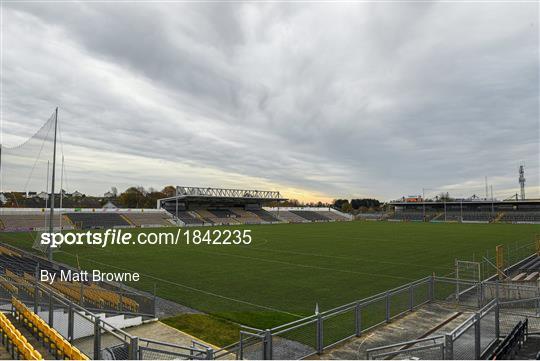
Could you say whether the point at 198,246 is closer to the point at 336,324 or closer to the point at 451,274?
the point at 451,274

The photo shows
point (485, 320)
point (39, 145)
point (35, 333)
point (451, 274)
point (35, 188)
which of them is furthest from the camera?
point (35, 188)

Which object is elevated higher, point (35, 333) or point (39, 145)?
point (39, 145)

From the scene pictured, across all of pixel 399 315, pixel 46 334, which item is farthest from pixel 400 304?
pixel 46 334

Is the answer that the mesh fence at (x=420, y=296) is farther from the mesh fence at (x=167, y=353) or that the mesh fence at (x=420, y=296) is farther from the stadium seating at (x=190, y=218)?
the stadium seating at (x=190, y=218)

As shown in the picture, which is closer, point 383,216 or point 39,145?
point 39,145

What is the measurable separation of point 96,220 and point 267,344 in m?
64.9

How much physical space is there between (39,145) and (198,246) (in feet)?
60.2

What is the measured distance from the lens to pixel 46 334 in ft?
33.9

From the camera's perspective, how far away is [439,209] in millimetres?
115812

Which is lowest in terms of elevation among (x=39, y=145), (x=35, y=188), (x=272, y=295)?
(x=272, y=295)

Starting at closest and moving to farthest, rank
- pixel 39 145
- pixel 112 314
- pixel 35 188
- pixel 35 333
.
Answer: pixel 35 333, pixel 112 314, pixel 39 145, pixel 35 188

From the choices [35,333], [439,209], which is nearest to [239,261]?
[35,333]

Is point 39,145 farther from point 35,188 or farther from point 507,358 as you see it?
point 507,358

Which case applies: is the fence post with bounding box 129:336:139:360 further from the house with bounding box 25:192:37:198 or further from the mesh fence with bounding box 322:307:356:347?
the house with bounding box 25:192:37:198
